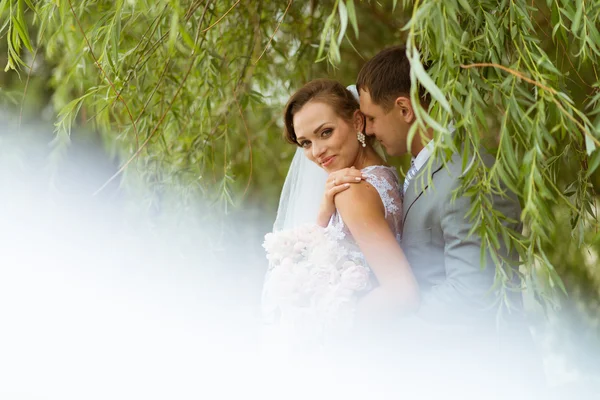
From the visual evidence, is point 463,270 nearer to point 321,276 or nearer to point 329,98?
point 321,276

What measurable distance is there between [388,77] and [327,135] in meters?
0.26

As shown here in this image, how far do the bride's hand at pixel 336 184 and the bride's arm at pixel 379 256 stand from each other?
2cm

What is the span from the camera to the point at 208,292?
369cm

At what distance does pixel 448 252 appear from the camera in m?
1.85

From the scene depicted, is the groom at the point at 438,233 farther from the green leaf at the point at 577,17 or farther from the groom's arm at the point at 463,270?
the green leaf at the point at 577,17

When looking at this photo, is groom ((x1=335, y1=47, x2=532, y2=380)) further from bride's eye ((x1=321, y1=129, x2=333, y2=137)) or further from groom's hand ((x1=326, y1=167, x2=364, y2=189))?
bride's eye ((x1=321, y1=129, x2=333, y2=137))

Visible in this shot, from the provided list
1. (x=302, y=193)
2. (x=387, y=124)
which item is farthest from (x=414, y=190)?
(x=302, y=193)

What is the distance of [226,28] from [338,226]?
1526mm

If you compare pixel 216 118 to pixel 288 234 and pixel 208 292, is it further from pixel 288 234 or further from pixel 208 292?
pixel 288 234

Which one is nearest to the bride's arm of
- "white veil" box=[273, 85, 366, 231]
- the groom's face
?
the groom's face

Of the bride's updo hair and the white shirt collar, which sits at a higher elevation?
the bride's updo hair

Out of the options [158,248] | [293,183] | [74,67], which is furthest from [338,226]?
[158,248]

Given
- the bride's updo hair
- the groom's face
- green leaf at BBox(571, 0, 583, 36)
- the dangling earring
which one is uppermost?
the bride's updo hair

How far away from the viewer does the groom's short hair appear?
1929mm
